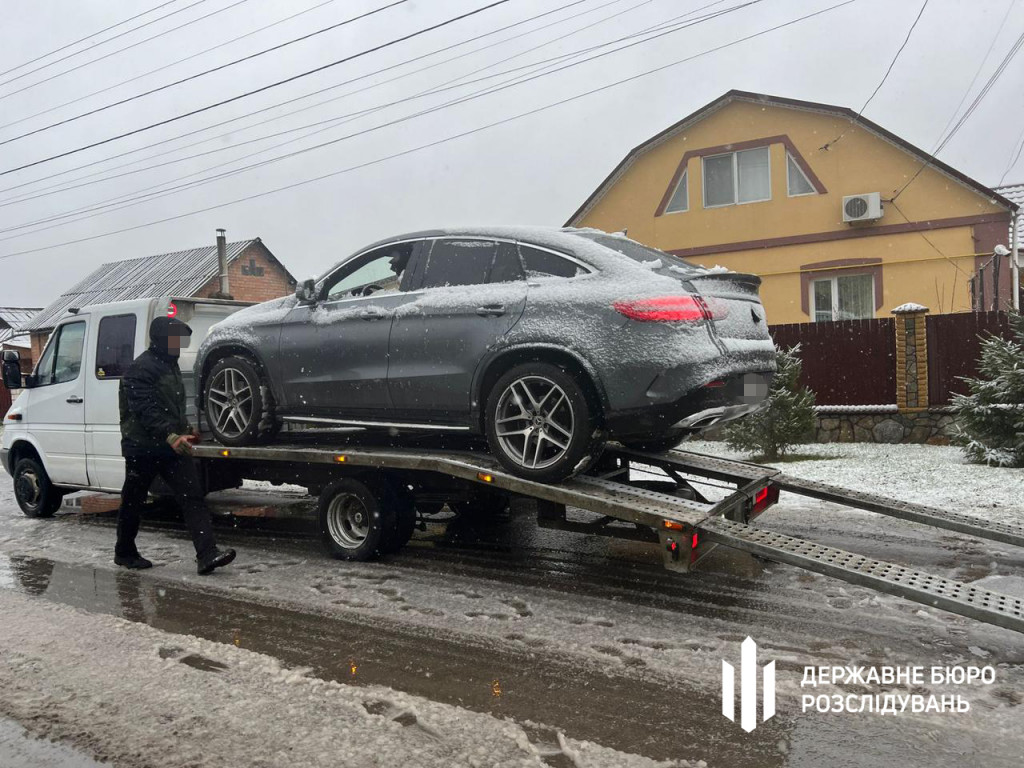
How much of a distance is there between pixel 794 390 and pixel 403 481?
22.9 feet

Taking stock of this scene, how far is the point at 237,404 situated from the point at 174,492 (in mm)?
828

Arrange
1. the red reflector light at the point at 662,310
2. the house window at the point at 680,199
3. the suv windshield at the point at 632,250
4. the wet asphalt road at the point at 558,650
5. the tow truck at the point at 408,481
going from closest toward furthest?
the wet asphalt road at the point at 558,650 < the tow truck at the point at 408,481 < the red reflector light at the point at 662,310 < the suv windshield at the point at 632,250 < the house window at the point at 680,199

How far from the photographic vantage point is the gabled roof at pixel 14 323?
42.1 metres

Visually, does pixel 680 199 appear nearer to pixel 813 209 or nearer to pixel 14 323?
pixel 813 209

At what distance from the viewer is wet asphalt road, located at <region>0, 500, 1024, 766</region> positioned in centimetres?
330

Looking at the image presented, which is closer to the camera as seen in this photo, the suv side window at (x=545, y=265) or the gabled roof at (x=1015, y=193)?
the suv side window at (x=545, y=265)

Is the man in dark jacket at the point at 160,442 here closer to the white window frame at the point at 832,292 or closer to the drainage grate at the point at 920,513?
the drainage grate at the point at 920,513

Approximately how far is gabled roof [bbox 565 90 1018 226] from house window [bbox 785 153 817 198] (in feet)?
3.65

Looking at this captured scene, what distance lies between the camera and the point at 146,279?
39.5 metres

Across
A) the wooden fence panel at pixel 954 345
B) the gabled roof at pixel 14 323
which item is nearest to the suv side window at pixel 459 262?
the wooden fence panel at pixel 954 345

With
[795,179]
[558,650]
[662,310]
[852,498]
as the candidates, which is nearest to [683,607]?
[558,650]

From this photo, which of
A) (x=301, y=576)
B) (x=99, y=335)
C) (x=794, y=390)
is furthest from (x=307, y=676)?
(x=794, y=390)

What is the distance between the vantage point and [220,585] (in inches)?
226

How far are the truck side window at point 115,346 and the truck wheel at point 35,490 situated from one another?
1.58 m
